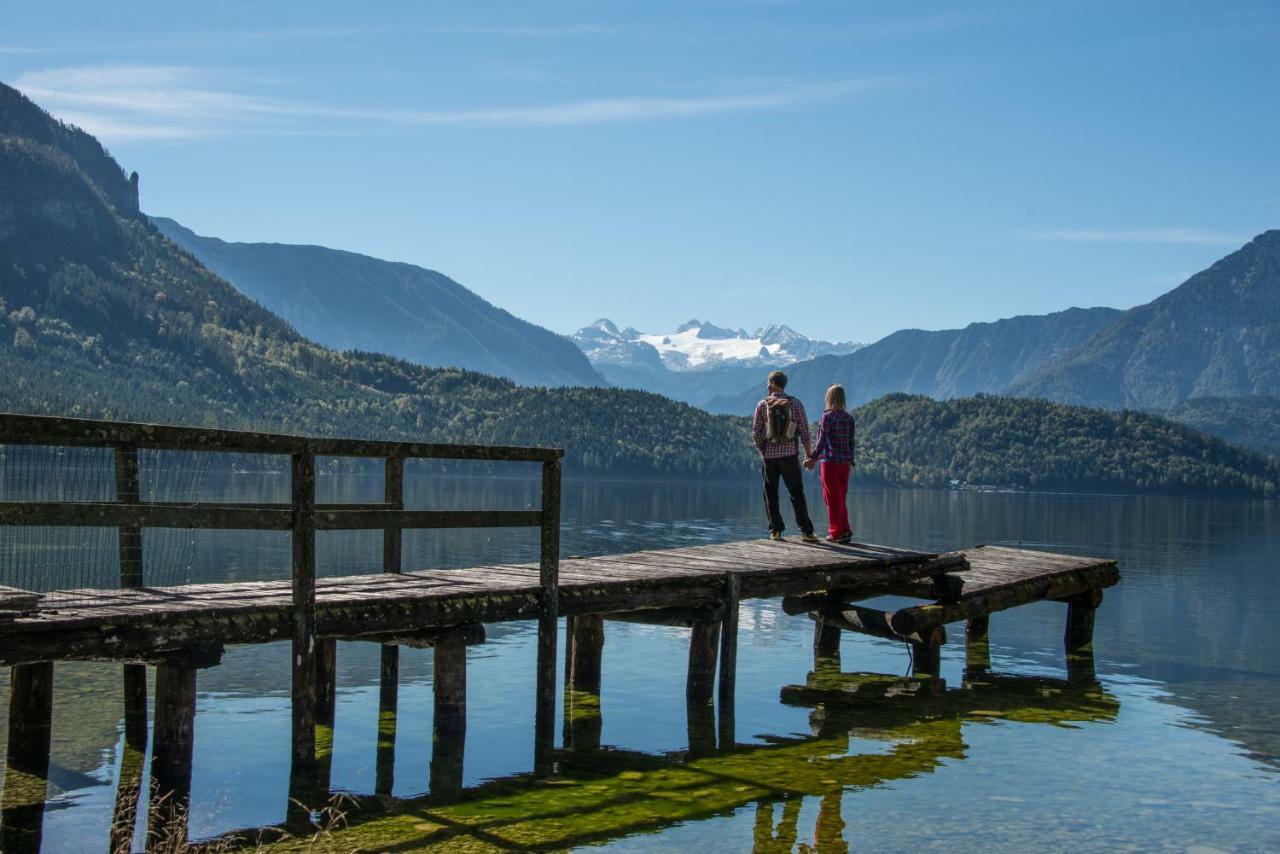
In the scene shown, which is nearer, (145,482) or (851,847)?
(851,847)

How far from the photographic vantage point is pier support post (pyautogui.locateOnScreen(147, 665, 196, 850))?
45.6ft

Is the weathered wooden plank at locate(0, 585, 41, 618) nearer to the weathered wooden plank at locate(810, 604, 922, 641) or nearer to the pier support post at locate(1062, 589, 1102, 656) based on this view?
the weathered wooden plank at locate(810, 604, 922, 641)

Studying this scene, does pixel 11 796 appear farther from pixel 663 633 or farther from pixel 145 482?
pixel 145 482

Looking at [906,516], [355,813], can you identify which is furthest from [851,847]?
[906,516]

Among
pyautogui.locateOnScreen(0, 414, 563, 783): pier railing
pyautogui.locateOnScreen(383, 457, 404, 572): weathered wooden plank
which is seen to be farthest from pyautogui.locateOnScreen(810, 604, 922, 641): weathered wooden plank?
pyautogui.locateOnScreen(383, 457, 404, 572): weathered wooden plank

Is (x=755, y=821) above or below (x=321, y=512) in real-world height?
below

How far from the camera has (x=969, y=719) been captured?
21.7 metres

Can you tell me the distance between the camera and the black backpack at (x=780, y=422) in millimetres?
23016

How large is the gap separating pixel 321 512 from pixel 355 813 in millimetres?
3474

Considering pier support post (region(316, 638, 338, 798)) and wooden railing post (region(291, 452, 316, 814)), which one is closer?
wooden railing post (region(291, 452, 316, 814))

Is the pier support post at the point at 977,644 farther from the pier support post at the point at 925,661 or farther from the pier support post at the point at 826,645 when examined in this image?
the pier support post at the point at 826,645

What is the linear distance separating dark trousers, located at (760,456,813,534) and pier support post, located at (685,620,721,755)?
9.56ft

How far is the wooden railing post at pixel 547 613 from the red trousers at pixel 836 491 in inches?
295

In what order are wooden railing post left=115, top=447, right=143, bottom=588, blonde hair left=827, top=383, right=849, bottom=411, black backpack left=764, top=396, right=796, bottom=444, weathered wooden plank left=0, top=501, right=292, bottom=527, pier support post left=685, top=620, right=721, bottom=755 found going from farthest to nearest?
blonde hair left=827, top=383, right=849, bottom=411 < black backpack left=764, top=396, right=796, bottom=444 < pier support post left=685, top=620, right=721, bottom=755 < wooden railing post left=115, top=447, right=143, bottom=588 < weathered wooden plank left=0, top=501, right=292, bottom=527
